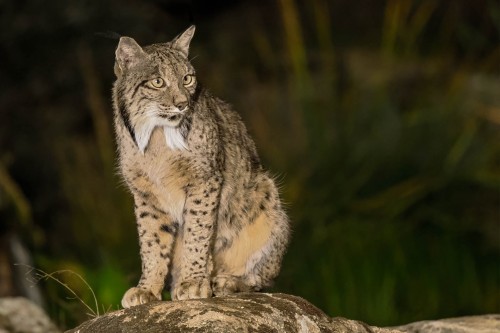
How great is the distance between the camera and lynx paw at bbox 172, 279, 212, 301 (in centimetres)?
784

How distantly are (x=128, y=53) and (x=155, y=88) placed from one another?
288 mm

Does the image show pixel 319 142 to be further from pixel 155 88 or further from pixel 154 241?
pixel 155 88

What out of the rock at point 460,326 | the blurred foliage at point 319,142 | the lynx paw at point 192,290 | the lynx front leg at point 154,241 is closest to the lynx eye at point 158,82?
the lynx front leg at point 154,241

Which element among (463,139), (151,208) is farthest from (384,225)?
(151,208)

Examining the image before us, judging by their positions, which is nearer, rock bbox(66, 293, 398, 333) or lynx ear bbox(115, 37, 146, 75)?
rock bbox(66, 293, 398, 333)

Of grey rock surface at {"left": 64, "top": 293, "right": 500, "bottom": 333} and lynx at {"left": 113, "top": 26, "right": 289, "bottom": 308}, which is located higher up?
lynx at {"left": 113, "top": 26, "right": 289, "bottom": 308}

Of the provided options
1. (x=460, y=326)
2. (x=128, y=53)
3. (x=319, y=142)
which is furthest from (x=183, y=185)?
(x=319, y=142)

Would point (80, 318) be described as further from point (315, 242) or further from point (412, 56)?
point (412, 56)

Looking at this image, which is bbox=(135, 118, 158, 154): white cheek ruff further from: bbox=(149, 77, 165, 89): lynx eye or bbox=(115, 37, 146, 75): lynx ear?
bbox=(115, 37, 146, 75): lynx ear

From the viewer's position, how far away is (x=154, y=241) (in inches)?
322

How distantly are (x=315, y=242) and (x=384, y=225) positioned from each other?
2.58ft

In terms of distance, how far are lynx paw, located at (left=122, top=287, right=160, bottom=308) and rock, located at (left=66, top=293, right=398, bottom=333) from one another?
0.68 meters

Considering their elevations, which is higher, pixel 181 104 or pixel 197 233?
pixel 181 104

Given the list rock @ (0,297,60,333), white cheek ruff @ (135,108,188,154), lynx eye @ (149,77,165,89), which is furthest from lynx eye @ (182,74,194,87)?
rock @ (0,297,60,333)
